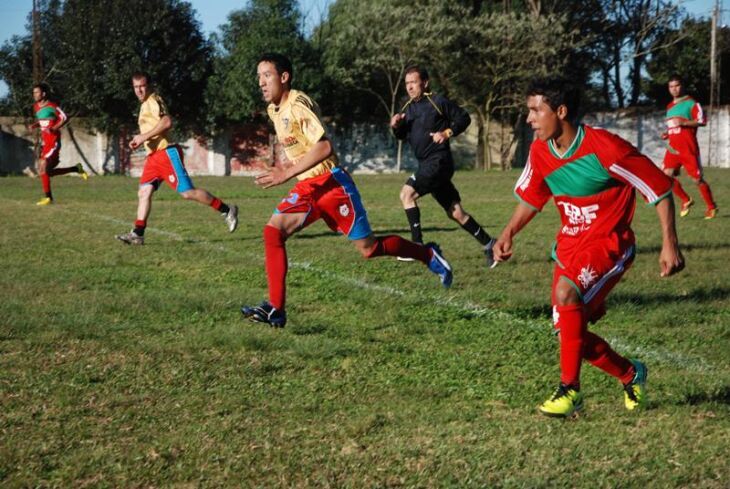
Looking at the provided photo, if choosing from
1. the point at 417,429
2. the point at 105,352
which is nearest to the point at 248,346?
the point at 105,352

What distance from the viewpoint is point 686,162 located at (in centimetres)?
1502

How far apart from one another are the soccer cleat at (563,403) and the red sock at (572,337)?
4 cm

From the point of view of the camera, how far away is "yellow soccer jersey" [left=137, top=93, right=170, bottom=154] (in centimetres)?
1145

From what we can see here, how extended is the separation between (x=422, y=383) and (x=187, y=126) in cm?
4421

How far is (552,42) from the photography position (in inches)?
1693

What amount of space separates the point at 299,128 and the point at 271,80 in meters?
0.39

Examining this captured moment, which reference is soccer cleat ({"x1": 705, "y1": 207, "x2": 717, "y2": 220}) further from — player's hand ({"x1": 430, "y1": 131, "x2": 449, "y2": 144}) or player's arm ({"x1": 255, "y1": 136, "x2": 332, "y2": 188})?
player's arm ({"x1": 255, "y1": 136, "x2": 332, "y2": 188})

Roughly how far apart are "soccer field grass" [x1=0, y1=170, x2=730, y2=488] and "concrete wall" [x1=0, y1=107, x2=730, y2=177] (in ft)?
123

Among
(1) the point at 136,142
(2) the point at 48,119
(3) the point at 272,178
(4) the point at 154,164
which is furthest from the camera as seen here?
(2) the point at 48,119

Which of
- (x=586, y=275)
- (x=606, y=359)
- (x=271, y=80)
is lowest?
(x=606, y=359)

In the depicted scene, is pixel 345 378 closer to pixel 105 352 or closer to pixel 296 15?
pixel 105 352

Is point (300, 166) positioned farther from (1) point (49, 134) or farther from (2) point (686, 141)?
(1) point (49, 134)

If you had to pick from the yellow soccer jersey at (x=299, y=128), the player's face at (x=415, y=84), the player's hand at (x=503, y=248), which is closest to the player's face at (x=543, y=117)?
the player's hand at (x=503, y=248)

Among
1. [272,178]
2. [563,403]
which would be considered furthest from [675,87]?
[563,403]
